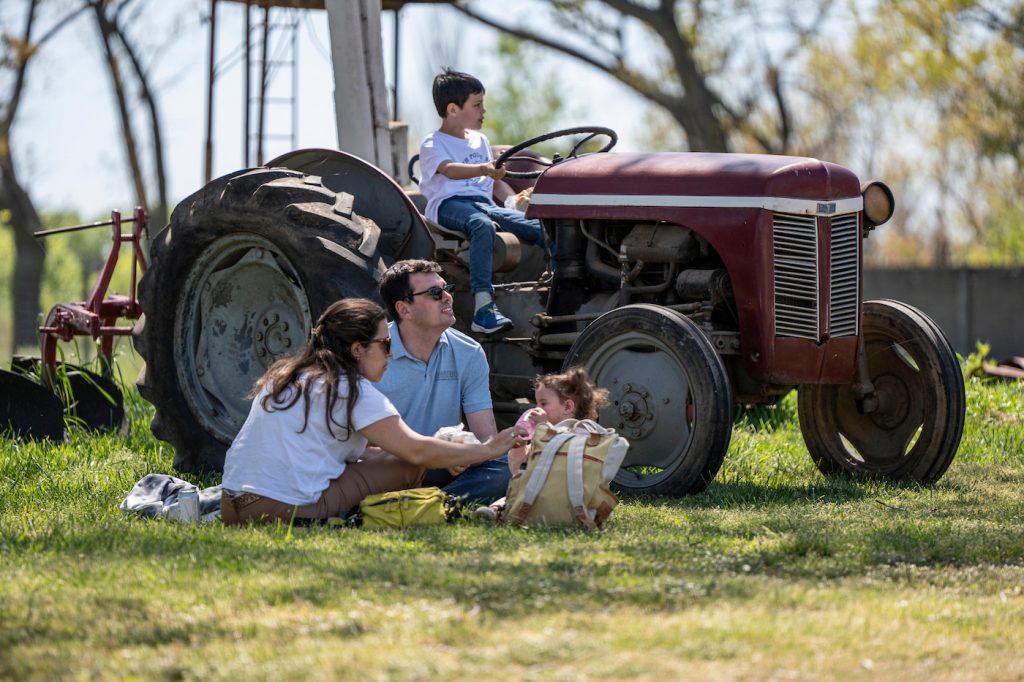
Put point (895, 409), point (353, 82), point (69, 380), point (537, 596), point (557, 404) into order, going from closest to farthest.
→ point (537, 596) → point (557, 404) → point (895, 409) → point (353, 82) → point (69, 380)

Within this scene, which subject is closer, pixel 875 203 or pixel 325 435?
pixel 325 435

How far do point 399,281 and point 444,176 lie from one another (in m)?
1.23

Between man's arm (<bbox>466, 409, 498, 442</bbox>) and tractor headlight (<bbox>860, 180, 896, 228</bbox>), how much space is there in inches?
77.8

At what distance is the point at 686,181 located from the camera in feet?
21.4

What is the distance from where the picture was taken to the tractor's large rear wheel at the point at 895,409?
665 cm

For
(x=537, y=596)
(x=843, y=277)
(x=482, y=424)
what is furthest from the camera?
(x=843, y=277)

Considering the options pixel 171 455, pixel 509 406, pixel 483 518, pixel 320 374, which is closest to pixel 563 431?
pixel 483 518

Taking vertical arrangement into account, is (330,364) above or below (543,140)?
below

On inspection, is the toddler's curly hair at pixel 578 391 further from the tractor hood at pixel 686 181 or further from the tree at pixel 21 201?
the tree at pixel 21 201

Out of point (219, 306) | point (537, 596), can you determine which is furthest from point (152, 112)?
point (537, 596)

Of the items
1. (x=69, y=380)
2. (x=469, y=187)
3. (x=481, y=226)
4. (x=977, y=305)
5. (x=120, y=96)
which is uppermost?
(x=120, y=96)

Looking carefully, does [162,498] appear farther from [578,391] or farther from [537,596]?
[537,596]

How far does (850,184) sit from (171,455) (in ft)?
12.2

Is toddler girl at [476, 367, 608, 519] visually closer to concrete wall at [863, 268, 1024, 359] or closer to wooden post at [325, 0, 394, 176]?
wooden post at [325, 0, 394, 176]
